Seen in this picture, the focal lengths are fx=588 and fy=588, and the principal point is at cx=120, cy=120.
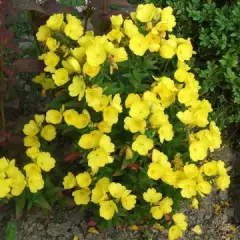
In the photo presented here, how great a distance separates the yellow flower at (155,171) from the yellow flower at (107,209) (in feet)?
0.70

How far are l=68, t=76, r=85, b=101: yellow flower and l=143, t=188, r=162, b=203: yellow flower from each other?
21.1 inches

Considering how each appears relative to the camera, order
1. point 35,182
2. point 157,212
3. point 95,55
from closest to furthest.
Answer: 1. point 95,55
2. point 35,182
3. point 157,212

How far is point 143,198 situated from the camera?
2758 millimetres

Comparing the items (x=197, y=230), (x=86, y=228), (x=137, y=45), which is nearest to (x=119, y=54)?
(x=137, y=45)

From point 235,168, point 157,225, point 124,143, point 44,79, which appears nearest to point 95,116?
point 124,143

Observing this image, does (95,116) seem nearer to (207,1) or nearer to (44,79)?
(44,79)

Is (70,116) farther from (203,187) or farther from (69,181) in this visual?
(203,187)

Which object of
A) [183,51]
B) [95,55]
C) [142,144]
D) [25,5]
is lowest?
[142,144]

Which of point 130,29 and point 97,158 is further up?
point 130,29

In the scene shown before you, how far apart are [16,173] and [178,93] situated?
0.80 metres

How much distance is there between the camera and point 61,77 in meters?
2.59

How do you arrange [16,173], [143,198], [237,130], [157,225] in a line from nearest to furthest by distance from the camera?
[16,173], [143,198], [157,225], [237,130]

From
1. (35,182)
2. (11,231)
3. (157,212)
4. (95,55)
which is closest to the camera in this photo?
(95,55)

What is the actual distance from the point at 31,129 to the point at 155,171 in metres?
0.62
